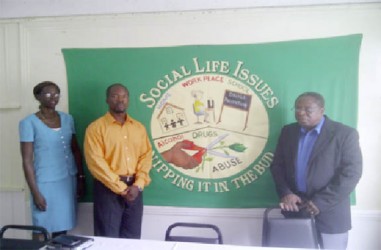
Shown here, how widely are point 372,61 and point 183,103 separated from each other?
1.57 m

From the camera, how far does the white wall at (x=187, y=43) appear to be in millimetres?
2719

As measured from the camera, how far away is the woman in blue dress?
2.58 m

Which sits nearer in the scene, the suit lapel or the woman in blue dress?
the suit lapel

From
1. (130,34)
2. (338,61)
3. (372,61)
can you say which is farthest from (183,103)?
(372,61)

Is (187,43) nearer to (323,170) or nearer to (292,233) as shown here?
(323,170)

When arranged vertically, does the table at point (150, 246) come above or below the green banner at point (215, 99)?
below

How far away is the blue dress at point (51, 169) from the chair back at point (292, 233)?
1601 millimetres

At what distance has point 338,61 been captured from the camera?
8.90 ft

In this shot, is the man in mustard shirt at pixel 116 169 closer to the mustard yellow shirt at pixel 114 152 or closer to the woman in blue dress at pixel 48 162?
the mustard yellow shirt at pixel 114 152

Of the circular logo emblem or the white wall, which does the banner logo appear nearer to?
the circular logo emblem

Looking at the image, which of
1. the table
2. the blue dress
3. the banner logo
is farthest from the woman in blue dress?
the table

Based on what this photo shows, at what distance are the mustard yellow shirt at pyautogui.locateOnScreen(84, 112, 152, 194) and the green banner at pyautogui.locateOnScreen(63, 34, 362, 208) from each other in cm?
33

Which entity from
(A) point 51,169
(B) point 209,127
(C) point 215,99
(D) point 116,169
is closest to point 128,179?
(D) point 116,169

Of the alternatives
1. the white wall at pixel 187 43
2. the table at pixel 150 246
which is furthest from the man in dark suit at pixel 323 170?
the table at pixel 150 246
